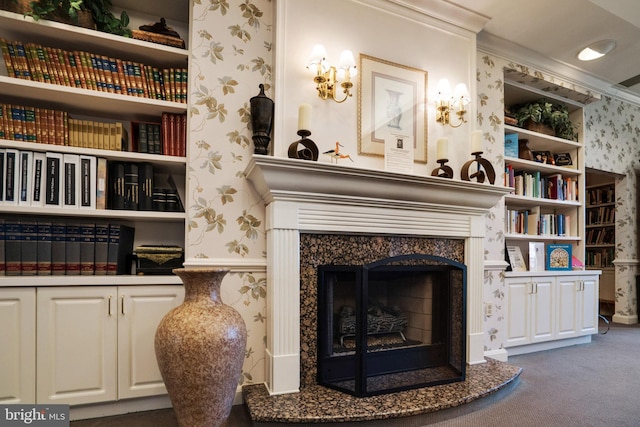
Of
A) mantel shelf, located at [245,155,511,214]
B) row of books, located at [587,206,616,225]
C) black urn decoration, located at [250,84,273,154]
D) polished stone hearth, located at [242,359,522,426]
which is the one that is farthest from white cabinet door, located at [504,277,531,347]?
row of books, located at [587,206,616,225]

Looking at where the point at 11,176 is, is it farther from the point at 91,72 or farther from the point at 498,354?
the point at 498,354

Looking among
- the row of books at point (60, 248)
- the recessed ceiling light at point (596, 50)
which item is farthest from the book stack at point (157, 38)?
the recessed ceiling light at point (596, 50)

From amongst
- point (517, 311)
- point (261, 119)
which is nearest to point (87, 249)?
point (261, 119)

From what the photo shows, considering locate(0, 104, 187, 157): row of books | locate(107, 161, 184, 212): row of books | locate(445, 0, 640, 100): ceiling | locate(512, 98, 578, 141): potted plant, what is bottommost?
locate(107, 161, 184, 212): row of books

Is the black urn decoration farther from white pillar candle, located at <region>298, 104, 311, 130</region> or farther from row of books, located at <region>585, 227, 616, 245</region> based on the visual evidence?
row of books, located at <region>585, 227, 616, 245</region>

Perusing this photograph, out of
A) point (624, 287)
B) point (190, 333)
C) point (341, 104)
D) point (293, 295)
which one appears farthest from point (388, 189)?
point (624, 287)

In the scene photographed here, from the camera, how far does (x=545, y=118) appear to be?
344 cm

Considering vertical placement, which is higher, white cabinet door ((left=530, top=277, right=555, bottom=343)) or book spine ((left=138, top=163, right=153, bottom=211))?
book spine ((left=138, top=163, right=153, bottom=211))

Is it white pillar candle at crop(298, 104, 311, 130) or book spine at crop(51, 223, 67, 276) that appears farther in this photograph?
white pillar candle at crop(298, 104, 311, 130)

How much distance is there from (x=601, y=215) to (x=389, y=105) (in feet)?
16.5

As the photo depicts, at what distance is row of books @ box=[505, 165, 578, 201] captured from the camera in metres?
3.37

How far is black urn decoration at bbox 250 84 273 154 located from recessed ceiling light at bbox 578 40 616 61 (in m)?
2.96

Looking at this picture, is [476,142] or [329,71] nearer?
[329,71]

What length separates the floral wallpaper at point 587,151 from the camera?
2955 millimetres
